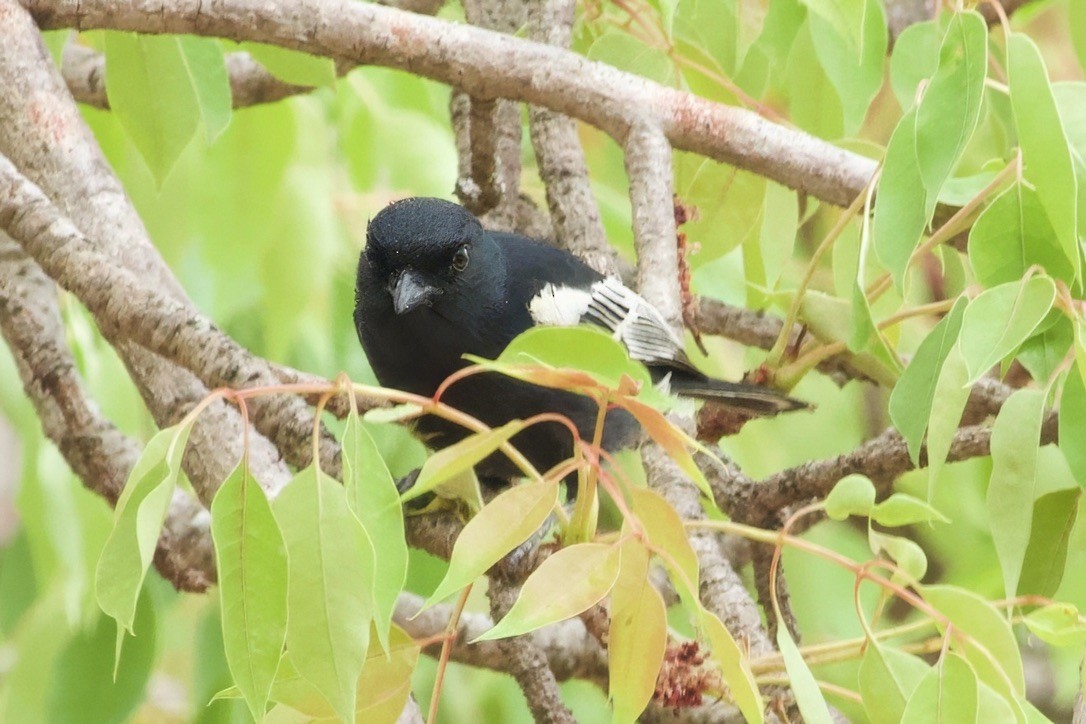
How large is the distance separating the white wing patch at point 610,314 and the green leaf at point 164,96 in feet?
2.17

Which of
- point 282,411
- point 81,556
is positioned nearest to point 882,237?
point 282,411

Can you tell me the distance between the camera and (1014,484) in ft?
4.27

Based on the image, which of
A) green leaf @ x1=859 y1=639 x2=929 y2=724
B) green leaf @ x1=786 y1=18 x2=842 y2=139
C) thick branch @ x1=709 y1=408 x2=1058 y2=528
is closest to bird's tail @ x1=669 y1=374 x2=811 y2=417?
thick branch @ x1=709 y1=408 x2=1058 y2=528

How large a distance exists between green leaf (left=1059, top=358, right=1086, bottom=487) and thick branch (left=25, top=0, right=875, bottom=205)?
0.77 m

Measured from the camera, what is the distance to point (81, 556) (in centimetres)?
241

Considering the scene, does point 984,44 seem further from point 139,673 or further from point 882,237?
point 139,673

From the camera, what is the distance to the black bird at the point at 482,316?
2.03 metres

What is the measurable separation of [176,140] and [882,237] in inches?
46.1

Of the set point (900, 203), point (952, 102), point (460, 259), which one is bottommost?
point (460, 259)

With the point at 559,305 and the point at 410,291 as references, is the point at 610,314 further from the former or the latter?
the point at 410,291

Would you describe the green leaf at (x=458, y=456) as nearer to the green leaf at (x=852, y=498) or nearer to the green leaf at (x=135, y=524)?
the green leaf at (x=135, y=524)

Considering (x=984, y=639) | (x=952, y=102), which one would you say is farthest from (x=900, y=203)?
(x=984, y=639)

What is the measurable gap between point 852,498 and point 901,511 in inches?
2.2

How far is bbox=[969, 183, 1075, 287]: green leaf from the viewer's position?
1.36 m
